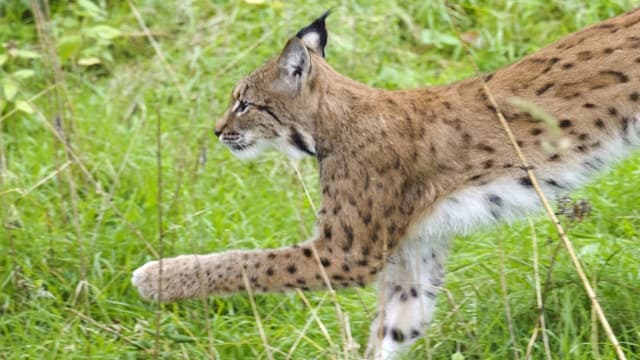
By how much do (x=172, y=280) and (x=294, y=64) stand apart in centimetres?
103

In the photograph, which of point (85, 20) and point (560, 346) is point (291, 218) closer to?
point (560, 346)

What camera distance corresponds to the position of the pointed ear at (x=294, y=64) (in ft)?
19.4

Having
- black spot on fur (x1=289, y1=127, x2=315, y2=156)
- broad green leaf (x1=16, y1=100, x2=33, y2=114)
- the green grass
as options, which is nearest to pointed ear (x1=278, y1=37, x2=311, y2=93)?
black spot on fur (x1=289, y1=127, x2=315, y2=156)

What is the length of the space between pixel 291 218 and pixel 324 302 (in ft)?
2.84

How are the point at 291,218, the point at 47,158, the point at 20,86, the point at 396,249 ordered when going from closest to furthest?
the point at 396,249
the point at 291,218
the point at 47,158
the point at 20,86

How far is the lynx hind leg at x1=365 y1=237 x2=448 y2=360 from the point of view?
599 cm

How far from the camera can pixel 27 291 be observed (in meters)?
6.30

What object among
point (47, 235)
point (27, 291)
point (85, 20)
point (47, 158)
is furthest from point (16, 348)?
point (85, 20)

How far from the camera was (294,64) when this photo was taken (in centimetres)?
594

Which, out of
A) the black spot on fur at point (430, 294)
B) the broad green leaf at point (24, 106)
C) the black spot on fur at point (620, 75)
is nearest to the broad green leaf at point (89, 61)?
the broad green leaf at point (24, 106)

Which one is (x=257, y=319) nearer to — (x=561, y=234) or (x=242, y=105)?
(x=561, y=234)

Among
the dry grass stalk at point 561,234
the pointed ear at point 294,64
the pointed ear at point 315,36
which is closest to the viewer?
the dry grass stalk at point 561,234

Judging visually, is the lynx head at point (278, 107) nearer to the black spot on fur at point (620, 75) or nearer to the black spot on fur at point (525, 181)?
the black spot on fur at point (525, 181)

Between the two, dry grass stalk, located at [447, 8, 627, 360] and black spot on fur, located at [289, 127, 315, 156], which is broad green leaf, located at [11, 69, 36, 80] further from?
dry grass stalk, located at [447, 8, 627, 360]
